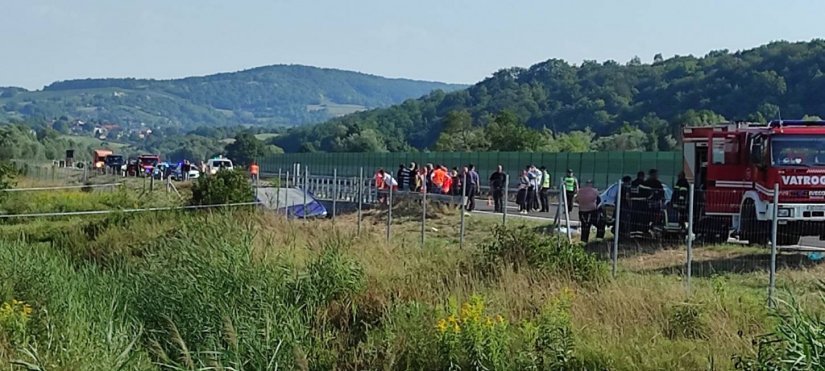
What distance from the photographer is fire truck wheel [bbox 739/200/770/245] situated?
20.3 metres

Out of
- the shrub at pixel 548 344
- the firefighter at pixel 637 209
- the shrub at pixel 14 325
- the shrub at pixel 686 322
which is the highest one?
the firefighter at pixel 637 209

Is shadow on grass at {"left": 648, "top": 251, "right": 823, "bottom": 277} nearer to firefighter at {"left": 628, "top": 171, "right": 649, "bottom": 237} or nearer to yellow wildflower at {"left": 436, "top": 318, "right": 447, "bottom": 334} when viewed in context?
firefighter at {"left": 628, "top": 171, "right": 649, "bottom": 237}

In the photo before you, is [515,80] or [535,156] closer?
[535,156]

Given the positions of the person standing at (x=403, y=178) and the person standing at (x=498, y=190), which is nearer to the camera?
the person standing at (x=498, y=190)

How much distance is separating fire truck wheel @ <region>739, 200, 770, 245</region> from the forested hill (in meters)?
38.2

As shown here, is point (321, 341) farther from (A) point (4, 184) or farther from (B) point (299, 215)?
(A) point (4, 184)

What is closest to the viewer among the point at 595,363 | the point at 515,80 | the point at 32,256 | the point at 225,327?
the point at 595,363

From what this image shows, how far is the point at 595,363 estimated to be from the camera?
11367 millimetres

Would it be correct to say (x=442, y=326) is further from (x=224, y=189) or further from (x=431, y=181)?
(x=431, y=181)

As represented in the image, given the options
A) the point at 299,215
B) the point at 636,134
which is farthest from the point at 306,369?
the point at 636,134

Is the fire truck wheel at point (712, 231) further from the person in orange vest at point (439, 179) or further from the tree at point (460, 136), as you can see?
the tree at point (460, 136)

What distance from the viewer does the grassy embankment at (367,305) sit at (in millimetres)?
11688

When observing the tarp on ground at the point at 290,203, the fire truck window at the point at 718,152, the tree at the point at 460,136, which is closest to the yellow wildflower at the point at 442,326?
the fire truck window at the point at 718,152

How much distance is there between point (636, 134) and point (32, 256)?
76227 millimetres
